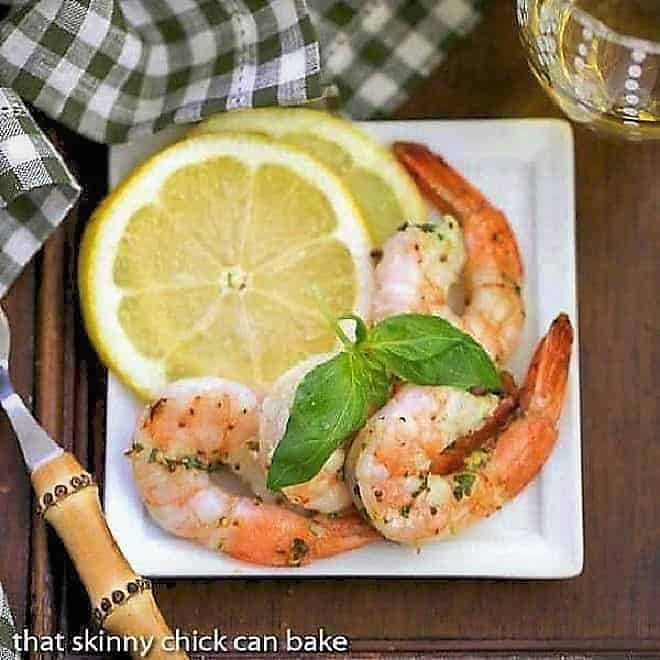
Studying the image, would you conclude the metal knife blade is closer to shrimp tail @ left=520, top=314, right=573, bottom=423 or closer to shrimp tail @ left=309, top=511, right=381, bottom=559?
shrimp tail @ left=309, top=511, right=381, bottom=559

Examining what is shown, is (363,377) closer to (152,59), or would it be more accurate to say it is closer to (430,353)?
(430,353)

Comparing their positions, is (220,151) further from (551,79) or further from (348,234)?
(551,79)

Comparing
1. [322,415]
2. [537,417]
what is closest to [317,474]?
[322,415]

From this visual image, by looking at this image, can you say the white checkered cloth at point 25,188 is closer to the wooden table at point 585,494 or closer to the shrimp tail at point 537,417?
the wooden table at point 585,494

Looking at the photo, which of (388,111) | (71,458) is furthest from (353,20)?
(71,458)

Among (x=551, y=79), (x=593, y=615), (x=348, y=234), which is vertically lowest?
(x=593, y=615)

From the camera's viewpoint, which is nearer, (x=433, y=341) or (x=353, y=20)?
(x=433, y=341)
